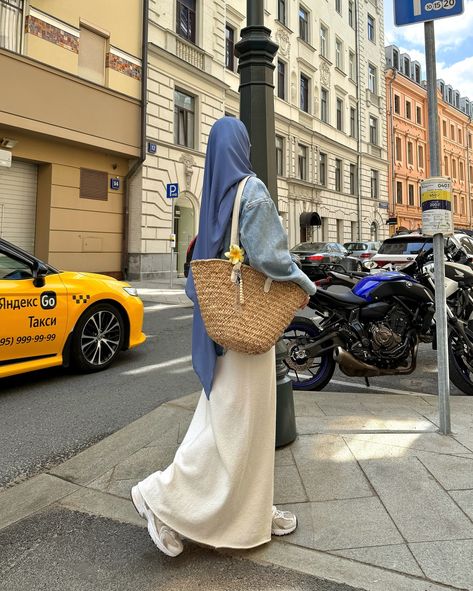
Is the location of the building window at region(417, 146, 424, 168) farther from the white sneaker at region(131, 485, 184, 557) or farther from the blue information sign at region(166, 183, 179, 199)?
the white sneaker at region(131, 485, 184, 557)

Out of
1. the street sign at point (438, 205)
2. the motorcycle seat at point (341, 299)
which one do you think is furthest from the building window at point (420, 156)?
the street sign at point (438, 205)

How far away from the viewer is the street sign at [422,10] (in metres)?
3.22

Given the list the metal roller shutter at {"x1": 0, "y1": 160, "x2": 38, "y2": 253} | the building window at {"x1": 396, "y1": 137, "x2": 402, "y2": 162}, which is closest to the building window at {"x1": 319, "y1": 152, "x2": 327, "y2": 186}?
the building window at {"x1": 396, "y1": 137, "x2": 402, "y2": 162}

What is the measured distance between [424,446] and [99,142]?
46.1 ft

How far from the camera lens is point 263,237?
1.92 meters

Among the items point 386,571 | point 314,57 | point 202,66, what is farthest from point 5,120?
point 314,57

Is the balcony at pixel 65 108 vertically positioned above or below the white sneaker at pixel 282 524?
above

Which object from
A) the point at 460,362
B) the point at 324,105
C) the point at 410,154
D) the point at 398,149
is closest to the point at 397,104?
the point at 398,149

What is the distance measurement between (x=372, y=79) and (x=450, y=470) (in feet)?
121

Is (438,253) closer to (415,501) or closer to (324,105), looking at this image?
(415,501)

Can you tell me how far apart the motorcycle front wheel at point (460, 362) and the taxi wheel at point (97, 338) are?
3624 millimetres

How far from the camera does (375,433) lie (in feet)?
11.5

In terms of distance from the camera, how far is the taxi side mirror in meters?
4.81

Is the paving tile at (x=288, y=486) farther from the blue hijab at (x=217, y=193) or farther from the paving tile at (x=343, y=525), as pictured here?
the blue hijab at (x=217, y=193)
